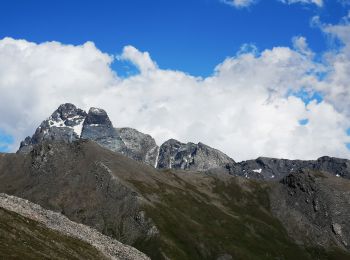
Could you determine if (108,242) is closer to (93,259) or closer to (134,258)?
(134,258)

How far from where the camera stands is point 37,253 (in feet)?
281

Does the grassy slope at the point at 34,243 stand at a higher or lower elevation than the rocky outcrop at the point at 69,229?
lower

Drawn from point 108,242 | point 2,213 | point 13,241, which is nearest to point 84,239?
point 108,242

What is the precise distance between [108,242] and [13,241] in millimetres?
46675

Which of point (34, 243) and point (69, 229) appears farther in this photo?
point (69, 229)

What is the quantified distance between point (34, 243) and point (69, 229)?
32967 millimetres

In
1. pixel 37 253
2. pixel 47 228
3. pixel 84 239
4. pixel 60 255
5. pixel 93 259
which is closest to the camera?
pixel 37 253

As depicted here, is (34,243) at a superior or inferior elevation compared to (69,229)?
inferior

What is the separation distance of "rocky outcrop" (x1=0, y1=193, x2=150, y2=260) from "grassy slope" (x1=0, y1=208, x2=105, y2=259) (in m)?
7.39

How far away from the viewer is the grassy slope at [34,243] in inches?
3224

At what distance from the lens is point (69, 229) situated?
125 metres

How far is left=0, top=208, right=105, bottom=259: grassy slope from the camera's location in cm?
8190

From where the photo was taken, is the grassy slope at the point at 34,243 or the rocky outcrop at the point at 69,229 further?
the rocky outcrop at the point at 69,229

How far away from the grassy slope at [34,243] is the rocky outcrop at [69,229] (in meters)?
7.39
